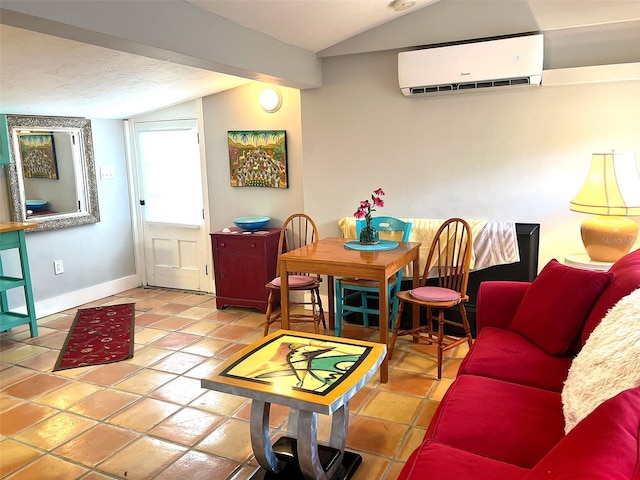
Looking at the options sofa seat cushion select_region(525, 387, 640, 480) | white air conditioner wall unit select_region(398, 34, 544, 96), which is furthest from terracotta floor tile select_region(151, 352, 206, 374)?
sofa seat cushion select_region(525, 387, 640, 480)

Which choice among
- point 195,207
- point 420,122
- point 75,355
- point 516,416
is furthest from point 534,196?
point 75,355

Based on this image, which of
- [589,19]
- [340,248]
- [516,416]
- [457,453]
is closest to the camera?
[457,453]

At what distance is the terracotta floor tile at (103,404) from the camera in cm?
280

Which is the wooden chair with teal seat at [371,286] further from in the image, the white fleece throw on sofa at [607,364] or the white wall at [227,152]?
the white fleece throw on sofa at [607,364]

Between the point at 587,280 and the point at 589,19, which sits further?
the point at 589,19

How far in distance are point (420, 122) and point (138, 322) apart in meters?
2.91

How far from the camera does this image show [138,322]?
14.2 ft

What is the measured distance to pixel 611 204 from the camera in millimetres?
3008

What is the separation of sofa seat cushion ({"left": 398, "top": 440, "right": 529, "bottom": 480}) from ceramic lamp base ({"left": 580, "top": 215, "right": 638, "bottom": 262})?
2.11 meters

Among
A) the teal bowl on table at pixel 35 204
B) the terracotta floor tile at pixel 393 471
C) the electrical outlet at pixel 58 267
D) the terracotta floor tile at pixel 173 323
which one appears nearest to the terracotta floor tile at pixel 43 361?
the terracotta floor tile at pixel 173 323

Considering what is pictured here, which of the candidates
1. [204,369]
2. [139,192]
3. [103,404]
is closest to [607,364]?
[204,369]

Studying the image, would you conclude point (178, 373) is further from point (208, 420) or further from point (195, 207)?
point (195, 207)

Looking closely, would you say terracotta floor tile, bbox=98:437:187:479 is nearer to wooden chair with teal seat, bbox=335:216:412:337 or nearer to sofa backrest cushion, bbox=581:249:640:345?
wooden chair with teal seat, bbox=335:216:412:337

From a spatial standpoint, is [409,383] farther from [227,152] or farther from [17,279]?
[17,279]
